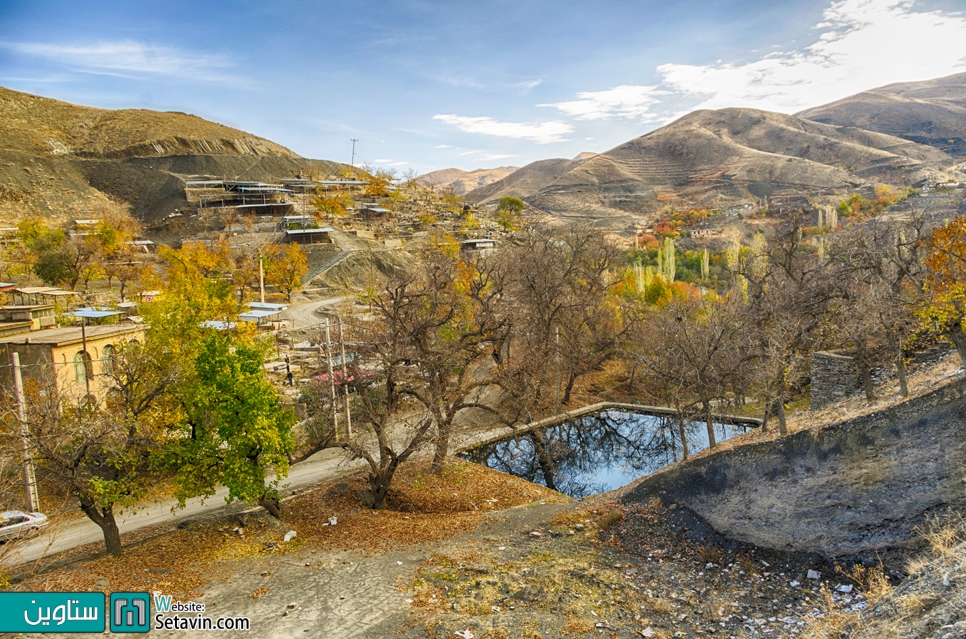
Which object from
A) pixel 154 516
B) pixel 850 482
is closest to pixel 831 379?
pixel 850 482

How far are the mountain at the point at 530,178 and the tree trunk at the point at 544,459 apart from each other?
475ft

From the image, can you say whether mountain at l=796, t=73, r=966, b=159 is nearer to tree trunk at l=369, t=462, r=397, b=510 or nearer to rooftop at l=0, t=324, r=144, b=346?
tree trunk at l=369, t=462, r=397, b=510

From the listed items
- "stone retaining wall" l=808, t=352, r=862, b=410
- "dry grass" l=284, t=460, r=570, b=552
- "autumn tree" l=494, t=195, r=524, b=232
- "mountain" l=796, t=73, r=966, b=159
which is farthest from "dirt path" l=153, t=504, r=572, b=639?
"mountain" l=796, t=73, r=966, b=159

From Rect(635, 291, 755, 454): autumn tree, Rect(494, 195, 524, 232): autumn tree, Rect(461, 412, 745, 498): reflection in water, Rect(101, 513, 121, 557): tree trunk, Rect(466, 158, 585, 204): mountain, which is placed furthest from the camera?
Rect(466, 158, 585, 204): mountain

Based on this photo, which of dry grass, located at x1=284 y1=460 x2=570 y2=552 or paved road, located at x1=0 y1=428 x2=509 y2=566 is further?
paved road, located at x1=0 y1=428 x2=509 y2=566

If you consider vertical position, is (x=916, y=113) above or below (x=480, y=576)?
above

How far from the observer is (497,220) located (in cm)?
8206

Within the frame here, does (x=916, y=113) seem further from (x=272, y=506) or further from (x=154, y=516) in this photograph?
(x=154, y=516)

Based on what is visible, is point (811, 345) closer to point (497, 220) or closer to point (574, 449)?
point (574, 449)

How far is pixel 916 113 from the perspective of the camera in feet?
437

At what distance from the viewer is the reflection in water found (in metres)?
21.3

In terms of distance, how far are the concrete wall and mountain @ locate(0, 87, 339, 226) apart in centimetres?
6927

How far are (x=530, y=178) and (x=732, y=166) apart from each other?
72.8 metres

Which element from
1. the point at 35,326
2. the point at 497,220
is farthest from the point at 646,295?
the point at 497,220
